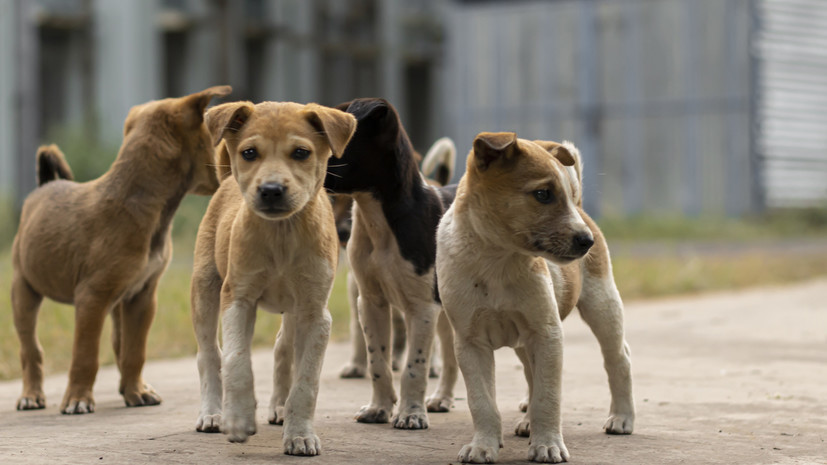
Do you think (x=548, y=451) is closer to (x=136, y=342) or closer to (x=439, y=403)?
(x=439, y=403)

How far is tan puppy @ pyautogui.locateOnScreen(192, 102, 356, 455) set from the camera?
176 inches

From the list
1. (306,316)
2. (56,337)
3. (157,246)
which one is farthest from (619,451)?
(56,337)

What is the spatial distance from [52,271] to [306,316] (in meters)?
1.85

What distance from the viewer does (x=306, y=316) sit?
15.5 feet

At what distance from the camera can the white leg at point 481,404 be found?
4.44m

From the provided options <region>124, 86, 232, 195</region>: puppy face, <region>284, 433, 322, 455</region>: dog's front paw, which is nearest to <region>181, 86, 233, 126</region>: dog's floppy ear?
<region>124, 86, 232, 195</region>: puppy face

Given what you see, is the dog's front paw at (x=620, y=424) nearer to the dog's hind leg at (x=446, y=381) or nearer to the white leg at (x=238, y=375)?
the dog's hind leg at (x=446, y=381)

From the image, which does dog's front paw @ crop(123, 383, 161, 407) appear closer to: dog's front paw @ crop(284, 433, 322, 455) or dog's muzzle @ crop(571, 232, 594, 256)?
dog's front paw @ crop(284, 433, 322, 455)

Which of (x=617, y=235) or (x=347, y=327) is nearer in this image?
(x=347, y=327)

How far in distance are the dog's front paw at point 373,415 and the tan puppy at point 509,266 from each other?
3.10 ft

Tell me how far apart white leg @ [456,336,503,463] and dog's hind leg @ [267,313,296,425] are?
1091 millimetres

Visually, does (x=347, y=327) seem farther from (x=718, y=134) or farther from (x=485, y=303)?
(x=718, y=134)

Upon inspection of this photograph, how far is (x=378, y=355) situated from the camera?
555 cm

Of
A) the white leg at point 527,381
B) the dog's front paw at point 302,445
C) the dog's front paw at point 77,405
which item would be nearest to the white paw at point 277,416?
the dog's front paw at point 302,445
